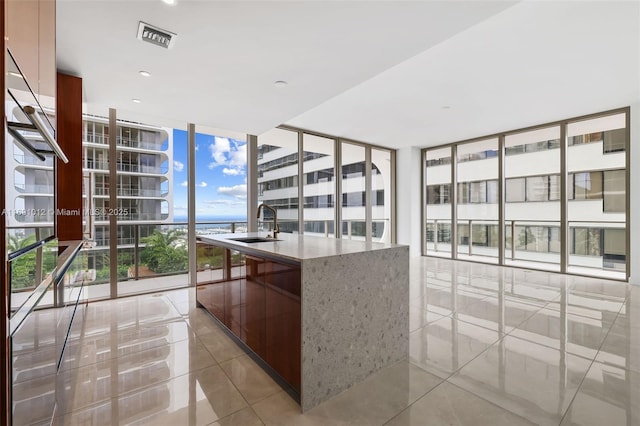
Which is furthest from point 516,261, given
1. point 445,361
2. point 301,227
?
point 445,361

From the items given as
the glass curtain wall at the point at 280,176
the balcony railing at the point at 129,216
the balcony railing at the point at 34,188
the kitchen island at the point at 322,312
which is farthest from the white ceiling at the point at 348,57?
the kitchen island at the point at 322,312

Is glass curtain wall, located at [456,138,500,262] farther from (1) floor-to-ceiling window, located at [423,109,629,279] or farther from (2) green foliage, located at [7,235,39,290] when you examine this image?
(2) green foliage, located at [7,235,39,290]

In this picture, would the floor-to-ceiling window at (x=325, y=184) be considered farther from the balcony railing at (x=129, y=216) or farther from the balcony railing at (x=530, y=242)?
the balcony railing at (x=129, y=216)

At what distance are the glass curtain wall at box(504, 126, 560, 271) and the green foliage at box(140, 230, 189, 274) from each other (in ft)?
22.4

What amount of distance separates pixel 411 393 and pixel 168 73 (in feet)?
12.2

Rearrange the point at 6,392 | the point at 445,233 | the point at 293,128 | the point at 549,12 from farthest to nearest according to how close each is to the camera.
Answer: the point at 445,233 < the point at 293,128 < the point at 549,12 < the point at 6,392

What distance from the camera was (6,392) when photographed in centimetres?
92

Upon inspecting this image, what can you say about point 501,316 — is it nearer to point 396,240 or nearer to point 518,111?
point 518,111

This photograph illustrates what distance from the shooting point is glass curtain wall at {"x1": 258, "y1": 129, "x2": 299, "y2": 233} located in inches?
230

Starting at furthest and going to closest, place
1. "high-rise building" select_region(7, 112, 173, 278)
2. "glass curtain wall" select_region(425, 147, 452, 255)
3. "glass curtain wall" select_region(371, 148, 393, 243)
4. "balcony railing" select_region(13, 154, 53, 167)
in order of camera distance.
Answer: "glass curtain wall" select_region(371, 148, 393, 243) → "glass curtain wall" select_region(425, 147, 452, 255) → "high-rise building" select_region(7, 112, 173, 278) → "balcony railing" select_region(13, 154, 53, 167)

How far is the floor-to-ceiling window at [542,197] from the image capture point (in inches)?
208

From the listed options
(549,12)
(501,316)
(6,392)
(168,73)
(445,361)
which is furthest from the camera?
(501,316)

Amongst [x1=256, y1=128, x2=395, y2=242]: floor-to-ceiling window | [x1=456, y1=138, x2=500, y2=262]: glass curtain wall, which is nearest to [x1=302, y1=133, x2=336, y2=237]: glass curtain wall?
[x1=256, y1=128, x2=395, y2=242]: floor-to-ceiling window

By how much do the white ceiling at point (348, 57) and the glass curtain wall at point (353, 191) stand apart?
7.80ft
